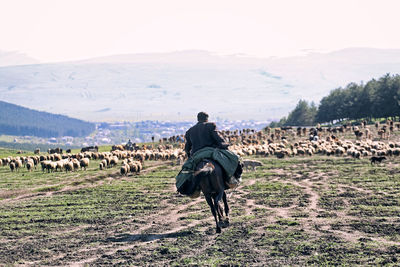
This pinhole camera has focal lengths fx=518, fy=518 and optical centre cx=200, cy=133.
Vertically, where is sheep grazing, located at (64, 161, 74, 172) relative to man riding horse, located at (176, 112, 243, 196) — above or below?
below

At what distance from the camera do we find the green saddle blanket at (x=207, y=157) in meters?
15.5

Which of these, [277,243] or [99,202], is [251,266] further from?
[99,202]

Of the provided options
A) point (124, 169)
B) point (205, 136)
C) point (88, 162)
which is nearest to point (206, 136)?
point (205, 136)

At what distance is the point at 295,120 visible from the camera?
494 feet

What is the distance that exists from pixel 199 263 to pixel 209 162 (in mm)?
4351

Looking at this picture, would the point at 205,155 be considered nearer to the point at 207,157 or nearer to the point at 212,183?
the point at 207,157

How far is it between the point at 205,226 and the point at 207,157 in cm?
216

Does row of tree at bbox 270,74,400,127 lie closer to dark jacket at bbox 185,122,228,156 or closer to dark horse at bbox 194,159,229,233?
dark jacket at bbox 185,122,228,156

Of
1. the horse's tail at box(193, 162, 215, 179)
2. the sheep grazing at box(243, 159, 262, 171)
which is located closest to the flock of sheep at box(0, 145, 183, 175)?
the sheep grazing at box(243, 159, 262, 171)

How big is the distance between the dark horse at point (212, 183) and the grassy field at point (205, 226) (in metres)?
0.54

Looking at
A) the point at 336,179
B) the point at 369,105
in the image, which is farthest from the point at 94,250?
the point at 369,105

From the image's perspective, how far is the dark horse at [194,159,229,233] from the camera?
14.8 m

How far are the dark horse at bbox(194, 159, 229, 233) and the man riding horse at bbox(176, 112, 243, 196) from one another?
0.66ft

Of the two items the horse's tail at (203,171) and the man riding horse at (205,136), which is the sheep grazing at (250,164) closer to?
the man riding horse at (205,136)
